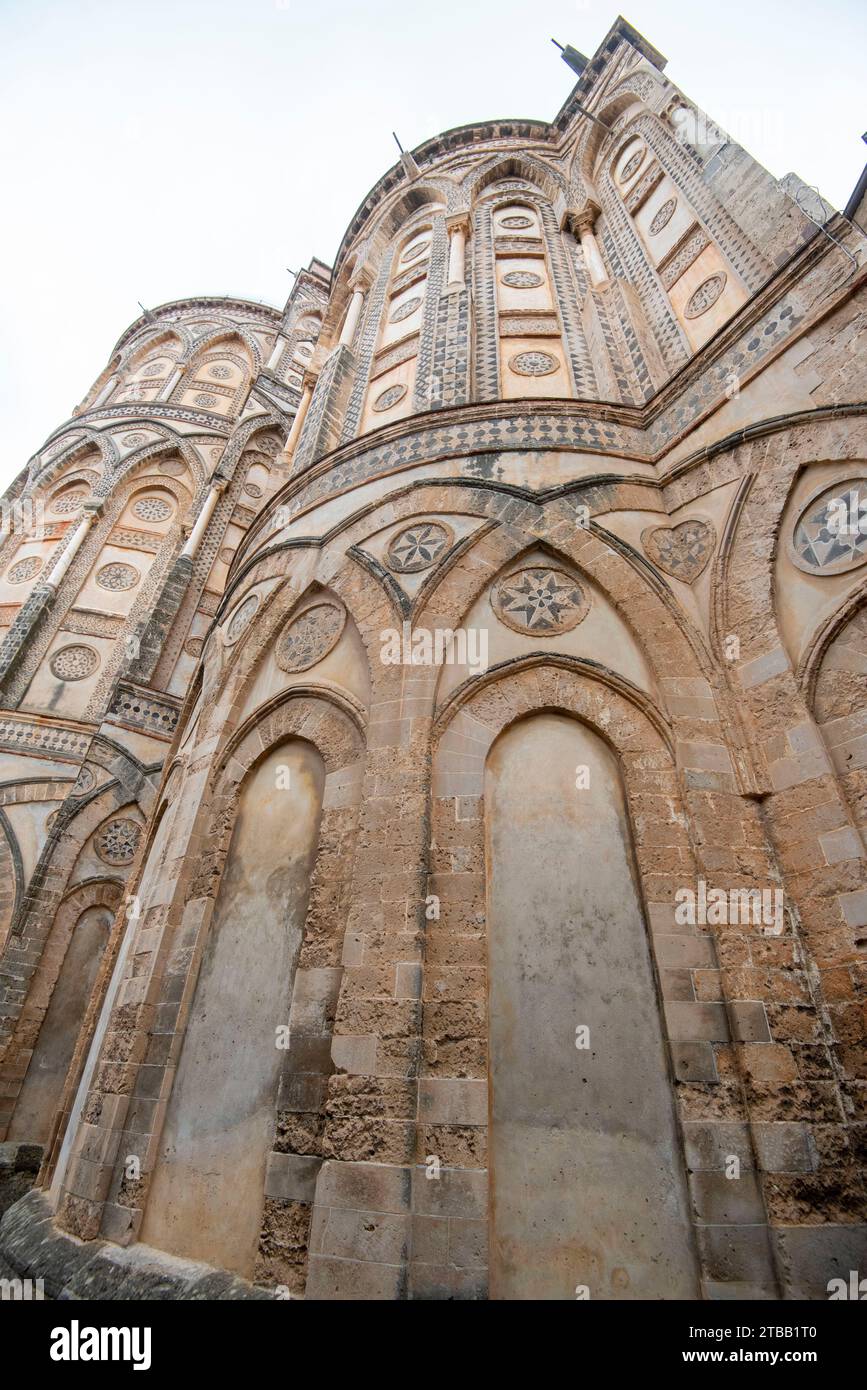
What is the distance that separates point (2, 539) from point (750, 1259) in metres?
21.5

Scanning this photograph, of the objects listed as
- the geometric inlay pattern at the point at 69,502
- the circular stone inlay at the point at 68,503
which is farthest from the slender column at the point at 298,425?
the geometric inlay pattern at the point at 69,502

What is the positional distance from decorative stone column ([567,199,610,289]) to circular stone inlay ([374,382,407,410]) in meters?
3.67

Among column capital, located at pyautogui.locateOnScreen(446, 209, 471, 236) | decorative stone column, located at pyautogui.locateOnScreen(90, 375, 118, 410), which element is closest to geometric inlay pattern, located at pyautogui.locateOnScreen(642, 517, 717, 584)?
column capital, located at pyautogui.locateOnScreen(446, 209, 471, 236)

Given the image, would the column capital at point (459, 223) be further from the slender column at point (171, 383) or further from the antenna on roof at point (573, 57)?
the slender column at point (171, 383)

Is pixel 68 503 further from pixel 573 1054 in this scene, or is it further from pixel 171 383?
pixel 573 1054

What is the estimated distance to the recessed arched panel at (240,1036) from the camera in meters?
4.27

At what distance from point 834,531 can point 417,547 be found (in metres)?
3.68

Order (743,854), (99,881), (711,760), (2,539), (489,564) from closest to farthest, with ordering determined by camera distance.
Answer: (743,854), (711,760), (489,564), (99,881), (2,539)

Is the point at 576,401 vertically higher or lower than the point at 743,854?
higher

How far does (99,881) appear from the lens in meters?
11.7

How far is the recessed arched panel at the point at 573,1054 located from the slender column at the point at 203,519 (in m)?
14.6
